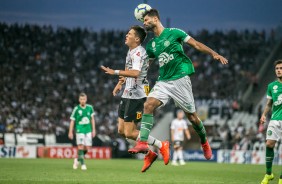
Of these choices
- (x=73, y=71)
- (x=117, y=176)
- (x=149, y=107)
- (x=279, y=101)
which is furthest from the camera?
(x=73, y=71)

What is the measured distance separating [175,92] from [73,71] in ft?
113

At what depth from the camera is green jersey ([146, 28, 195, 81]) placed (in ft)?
41.4

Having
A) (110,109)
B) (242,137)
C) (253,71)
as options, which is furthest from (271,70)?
(110,109)

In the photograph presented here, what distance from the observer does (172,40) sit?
1264 centimetres

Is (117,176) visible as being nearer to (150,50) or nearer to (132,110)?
(132,110)

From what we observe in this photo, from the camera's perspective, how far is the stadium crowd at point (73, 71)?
4103 cm

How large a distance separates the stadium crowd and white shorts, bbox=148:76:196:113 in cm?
2603

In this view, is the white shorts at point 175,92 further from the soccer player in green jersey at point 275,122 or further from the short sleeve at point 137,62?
the soccer player in green jersey at point 275,122

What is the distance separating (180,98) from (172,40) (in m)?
1.19

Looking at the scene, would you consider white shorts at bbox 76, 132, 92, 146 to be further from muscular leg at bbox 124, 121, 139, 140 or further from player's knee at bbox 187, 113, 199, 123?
player's knee at bbox 187, 113, 199, 123

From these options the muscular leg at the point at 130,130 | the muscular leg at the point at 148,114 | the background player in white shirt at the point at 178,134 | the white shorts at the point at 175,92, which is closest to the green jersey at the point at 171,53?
the white shorts at the point at 175,92

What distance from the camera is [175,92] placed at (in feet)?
41.6

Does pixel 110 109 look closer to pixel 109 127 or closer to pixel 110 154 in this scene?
pixel 109 127

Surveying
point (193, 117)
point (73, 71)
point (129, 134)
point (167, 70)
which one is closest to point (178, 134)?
point (129, 134)
